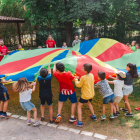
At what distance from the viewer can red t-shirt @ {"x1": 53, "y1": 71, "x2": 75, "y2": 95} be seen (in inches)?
113

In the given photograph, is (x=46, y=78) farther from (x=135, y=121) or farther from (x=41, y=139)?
(x=135, y=121)

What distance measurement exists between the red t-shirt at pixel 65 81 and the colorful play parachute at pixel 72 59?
28 cm

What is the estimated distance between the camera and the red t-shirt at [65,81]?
286cm

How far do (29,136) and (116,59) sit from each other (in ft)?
9.74

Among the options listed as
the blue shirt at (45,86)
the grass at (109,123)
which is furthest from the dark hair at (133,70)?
the blue shirt at (45,86)

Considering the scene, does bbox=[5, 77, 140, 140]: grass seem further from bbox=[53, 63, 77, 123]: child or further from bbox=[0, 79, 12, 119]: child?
bbox=[53, 63, 77, 123]: child

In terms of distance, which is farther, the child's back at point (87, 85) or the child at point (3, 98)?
the child at point (3, 98)

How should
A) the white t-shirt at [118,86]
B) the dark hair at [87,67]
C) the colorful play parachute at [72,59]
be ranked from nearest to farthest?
1. the dark hair at [87,67]
2. the white t-shirt at [118,86]
3. the colorful play parachute at [72,59]

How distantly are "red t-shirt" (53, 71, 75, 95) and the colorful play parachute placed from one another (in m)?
0.28

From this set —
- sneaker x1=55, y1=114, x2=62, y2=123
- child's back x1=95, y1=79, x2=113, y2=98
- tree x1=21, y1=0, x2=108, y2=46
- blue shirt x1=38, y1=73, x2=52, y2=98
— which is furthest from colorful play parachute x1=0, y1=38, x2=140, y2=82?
tree x1=21, y1=0, x2=108, y2=46

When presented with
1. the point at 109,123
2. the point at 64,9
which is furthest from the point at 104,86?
the point at 64,9

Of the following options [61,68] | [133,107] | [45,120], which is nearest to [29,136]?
[45,120]

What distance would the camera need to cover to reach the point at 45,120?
3.33m

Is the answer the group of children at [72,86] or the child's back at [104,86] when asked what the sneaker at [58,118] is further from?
the child's back at [104,86]
